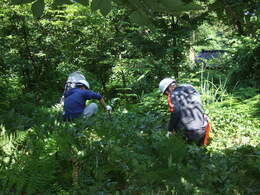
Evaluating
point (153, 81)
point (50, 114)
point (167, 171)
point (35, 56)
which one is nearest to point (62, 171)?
point (167, 171)

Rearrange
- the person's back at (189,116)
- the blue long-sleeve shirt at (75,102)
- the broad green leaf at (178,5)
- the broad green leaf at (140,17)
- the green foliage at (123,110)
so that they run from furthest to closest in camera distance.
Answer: the blue long-sleeve shirt at (75,102) < the person's back at (189,116) < the green foliage at (123,110) < the broad green leaf at (140,17) < the broad green leaf at (178,5)

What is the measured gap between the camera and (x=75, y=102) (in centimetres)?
585

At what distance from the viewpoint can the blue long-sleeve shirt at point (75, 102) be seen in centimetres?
579

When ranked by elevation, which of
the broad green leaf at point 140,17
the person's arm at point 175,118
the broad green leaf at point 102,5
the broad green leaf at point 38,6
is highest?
the broad green leaf at point 38,6

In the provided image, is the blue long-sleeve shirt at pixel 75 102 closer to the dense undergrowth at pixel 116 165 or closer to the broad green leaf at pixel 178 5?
the dense undergrowth at pixel 116 165

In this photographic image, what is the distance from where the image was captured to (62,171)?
2916 millimetres

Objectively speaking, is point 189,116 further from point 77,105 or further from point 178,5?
point 178,5

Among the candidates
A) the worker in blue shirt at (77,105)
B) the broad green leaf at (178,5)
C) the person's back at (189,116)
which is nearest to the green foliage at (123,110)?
the broad green leaf at (178,5)

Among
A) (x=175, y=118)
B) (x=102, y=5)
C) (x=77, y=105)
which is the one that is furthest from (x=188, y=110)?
(x=102, y=5)

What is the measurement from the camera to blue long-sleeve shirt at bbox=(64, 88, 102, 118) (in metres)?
5.79

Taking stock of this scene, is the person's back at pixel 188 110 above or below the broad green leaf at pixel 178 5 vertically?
below

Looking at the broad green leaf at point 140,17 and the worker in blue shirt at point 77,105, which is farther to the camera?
the worker in blue shirt at point 77,105

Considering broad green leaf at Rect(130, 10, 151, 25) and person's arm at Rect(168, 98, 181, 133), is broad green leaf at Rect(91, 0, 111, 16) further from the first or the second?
person's arm at Rect(168, 98, 181, 133)

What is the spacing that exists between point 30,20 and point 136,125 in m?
6.04
